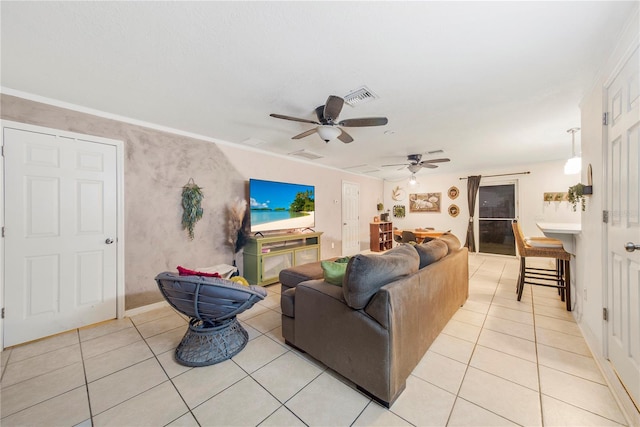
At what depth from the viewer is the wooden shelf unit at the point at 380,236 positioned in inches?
275

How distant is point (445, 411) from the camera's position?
142cm

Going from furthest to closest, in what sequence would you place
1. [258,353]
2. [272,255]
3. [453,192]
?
[453,192], [272,255], [258,353]

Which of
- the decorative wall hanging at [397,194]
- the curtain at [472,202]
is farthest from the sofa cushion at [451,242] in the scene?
the decorative wall hanging at [397,194]

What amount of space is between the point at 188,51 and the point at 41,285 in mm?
2654

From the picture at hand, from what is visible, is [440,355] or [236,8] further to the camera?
→ [440,355]

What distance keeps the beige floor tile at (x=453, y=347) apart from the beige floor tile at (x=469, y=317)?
457 mm

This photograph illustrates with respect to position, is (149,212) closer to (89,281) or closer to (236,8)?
(89,281)

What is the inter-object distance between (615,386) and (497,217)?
5210 millimetres

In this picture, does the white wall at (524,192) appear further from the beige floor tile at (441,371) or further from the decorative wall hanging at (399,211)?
the beige floor tile at (441,371)

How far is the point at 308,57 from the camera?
171cm

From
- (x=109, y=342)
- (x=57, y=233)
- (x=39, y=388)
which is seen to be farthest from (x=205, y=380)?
(x=57, y=233)

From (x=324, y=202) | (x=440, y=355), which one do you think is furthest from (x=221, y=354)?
(x=324, y=202)

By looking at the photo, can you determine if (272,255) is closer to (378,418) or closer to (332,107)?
(332,107)

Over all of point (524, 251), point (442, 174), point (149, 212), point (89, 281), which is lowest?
point (89, 281)
